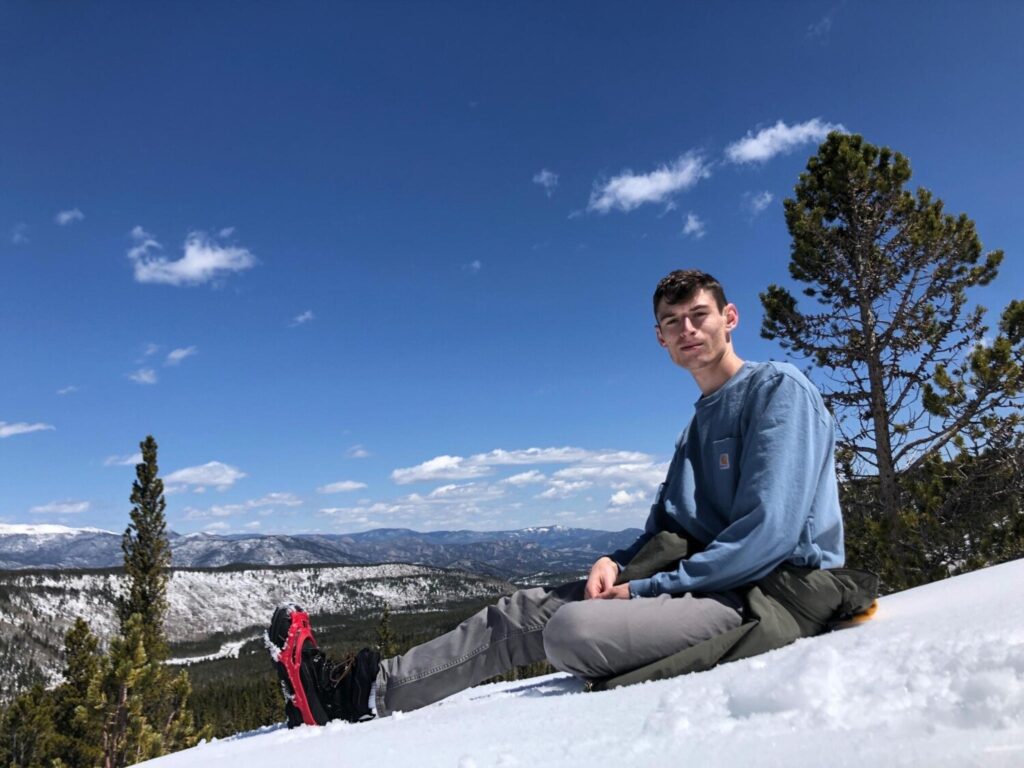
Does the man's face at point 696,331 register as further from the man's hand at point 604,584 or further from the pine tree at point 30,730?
the pine tree at point 30,730

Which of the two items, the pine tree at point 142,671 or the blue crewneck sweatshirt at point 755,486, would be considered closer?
the blue crewneck sweatshirt at point 755,486

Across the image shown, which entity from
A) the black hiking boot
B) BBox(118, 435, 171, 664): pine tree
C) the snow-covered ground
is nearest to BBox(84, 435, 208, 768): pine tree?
BBox(118, 435, 171, 664): pine tree

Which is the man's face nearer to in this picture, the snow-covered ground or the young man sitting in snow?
the young man sitting in snow

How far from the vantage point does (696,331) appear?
328 cm

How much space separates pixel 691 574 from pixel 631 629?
1.21 ft

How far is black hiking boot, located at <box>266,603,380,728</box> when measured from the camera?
322 centimetres

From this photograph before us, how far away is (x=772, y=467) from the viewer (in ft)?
8.89

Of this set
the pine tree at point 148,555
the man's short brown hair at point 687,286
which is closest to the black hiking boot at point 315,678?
the man's short brown hair at point 687,286

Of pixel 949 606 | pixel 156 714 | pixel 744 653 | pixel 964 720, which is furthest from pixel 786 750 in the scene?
pixel 156 714

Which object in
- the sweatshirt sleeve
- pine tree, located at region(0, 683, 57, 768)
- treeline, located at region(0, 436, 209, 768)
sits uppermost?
the sweatshirt sleeve

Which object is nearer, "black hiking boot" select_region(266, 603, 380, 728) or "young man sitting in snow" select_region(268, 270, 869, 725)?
"young man sitting in snow" select_region(268, 270, 869, 725)

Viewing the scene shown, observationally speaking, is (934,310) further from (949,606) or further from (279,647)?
(279,647)

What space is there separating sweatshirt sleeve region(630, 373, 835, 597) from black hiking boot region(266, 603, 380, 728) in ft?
5.11

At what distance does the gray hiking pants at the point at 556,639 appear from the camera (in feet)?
8.60
